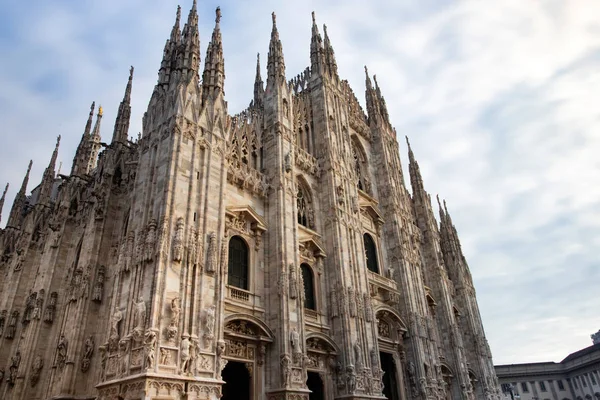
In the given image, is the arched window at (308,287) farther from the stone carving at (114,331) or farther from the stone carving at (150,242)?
the stone carving at (114,331)

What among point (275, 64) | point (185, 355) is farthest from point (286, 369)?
point (275, 64)

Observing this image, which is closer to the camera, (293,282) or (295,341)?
(295,341)

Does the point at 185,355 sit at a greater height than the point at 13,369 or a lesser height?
lesser

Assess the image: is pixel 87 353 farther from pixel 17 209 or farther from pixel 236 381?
pixel 17 209

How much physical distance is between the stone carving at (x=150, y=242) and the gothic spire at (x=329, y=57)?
20.7m

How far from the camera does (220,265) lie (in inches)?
662

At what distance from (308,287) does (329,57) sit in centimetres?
1860

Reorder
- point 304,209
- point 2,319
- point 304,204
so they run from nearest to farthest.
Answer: point 2,319 < point 304,209 < point 304,204

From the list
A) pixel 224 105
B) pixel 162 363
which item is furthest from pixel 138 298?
pixel 224 105

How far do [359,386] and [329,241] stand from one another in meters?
7.47

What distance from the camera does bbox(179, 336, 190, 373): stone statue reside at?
13.6 meters

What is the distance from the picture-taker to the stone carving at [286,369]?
17234mm

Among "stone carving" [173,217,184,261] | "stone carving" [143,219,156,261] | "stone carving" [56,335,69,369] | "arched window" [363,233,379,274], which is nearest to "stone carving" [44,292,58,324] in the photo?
"stone carving" [56,335,69,369]

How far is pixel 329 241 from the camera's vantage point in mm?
24328
